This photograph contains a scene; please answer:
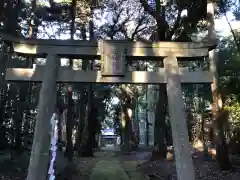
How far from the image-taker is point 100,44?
9625 mm

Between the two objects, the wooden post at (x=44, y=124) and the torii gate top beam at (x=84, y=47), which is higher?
the torii gate top beam at (x=84, y=47)

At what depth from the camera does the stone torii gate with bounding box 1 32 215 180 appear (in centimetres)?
913

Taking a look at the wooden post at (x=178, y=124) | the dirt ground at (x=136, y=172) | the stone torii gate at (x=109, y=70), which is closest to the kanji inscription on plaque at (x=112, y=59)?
the stone torii gate at (x=109, y=70)

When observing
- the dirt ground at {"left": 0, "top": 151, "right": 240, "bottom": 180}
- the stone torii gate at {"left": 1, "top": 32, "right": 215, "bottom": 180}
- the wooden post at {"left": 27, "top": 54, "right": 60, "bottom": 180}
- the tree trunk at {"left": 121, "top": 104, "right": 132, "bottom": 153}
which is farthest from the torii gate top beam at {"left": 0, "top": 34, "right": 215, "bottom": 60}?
the tree trunk at {"left": 121, "top": 104, "right": 132, "bottom": 153}

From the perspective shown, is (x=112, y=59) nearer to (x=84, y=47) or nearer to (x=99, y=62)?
(x=84, y=47)

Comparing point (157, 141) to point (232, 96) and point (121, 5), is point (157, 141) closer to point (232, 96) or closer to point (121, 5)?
point (232, 96)

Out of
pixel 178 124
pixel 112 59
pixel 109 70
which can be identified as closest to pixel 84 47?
pixel 112 59

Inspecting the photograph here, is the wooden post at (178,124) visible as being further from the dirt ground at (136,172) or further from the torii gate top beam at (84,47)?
the dirt ground at (136,172)

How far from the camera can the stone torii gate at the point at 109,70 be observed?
9.13m

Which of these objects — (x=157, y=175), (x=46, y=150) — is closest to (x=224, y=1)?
(x=157, y=175)

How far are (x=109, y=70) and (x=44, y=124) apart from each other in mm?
2185

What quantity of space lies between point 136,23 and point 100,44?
1432 cm

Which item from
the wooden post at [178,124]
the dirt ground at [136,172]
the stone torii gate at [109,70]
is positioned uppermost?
the stone torii gate at [109,70]

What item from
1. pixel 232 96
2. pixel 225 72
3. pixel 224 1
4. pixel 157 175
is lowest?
pixel 157 175
